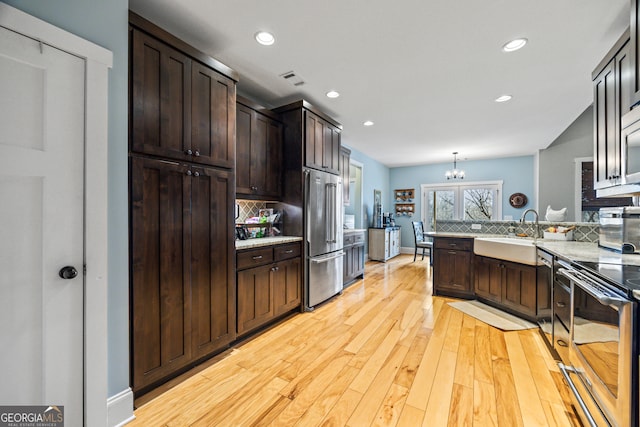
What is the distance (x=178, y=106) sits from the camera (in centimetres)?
183

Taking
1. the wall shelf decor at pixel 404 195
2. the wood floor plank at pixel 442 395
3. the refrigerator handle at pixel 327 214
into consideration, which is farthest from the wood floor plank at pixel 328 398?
the wall shelf decor at pixel 404 195

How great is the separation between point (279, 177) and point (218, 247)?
53.3 inches

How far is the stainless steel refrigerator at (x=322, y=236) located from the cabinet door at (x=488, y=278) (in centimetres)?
186

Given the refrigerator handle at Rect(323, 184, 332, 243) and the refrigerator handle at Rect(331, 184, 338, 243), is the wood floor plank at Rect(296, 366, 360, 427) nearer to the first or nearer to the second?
the refrigerator handle at Rect(323, 184, 332, 243)

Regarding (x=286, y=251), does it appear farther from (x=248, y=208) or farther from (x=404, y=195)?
(x=404, y=195)

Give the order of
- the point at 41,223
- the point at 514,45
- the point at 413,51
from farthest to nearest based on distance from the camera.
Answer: the point at 413,51 → the point at 514,45 → the point at 41,223

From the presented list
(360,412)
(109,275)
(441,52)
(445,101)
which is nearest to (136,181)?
(109,275)

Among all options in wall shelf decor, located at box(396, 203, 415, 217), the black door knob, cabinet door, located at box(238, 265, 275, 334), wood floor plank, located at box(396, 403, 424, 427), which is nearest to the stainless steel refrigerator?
cabinet door, located at box(238, 265, 275, 334)

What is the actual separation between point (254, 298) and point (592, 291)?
2.42m

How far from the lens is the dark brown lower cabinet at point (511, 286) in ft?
8.66

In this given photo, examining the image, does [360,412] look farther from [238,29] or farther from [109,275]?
[238,29]

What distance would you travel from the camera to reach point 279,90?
3059 mm

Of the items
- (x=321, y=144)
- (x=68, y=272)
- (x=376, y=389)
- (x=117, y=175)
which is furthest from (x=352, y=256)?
(x=68, y=272)

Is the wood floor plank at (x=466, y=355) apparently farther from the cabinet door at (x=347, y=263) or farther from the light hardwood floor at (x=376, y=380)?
the cabinet door at (x=347, y=263)
